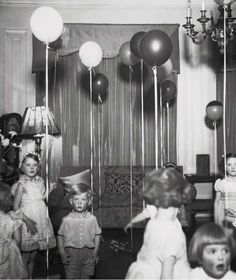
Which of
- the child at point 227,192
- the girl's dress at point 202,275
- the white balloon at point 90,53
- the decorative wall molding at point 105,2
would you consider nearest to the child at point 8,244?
the girl's dress at point 202,275

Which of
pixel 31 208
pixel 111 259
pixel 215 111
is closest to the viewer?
pixel 31 208

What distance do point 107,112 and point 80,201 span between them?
14.0 feet

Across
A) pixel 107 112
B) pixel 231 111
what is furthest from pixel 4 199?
pixel 231 111

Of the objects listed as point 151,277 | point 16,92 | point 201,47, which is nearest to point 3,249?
point 151,277

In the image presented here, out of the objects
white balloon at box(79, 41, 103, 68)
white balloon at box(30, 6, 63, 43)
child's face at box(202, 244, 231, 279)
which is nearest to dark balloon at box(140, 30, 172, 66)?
white balloon at box(30, 6, 63, 43)

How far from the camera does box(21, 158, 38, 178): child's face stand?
3523 millimetres

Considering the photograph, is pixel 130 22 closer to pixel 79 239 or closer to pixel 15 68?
pixel 15 68

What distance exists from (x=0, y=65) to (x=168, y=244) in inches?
227

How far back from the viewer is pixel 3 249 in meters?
2.85

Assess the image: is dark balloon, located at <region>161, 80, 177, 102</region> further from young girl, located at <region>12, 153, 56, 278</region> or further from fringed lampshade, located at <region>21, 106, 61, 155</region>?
young girl, located at <region>12, 153, 56, 278</region>

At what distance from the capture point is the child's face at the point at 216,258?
1774 millimetres

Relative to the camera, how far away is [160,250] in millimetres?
1938

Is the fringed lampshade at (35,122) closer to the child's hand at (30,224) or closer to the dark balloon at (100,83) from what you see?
the dark balloon at (100,83)

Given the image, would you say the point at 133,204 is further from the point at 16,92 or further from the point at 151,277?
the point at 151,277
